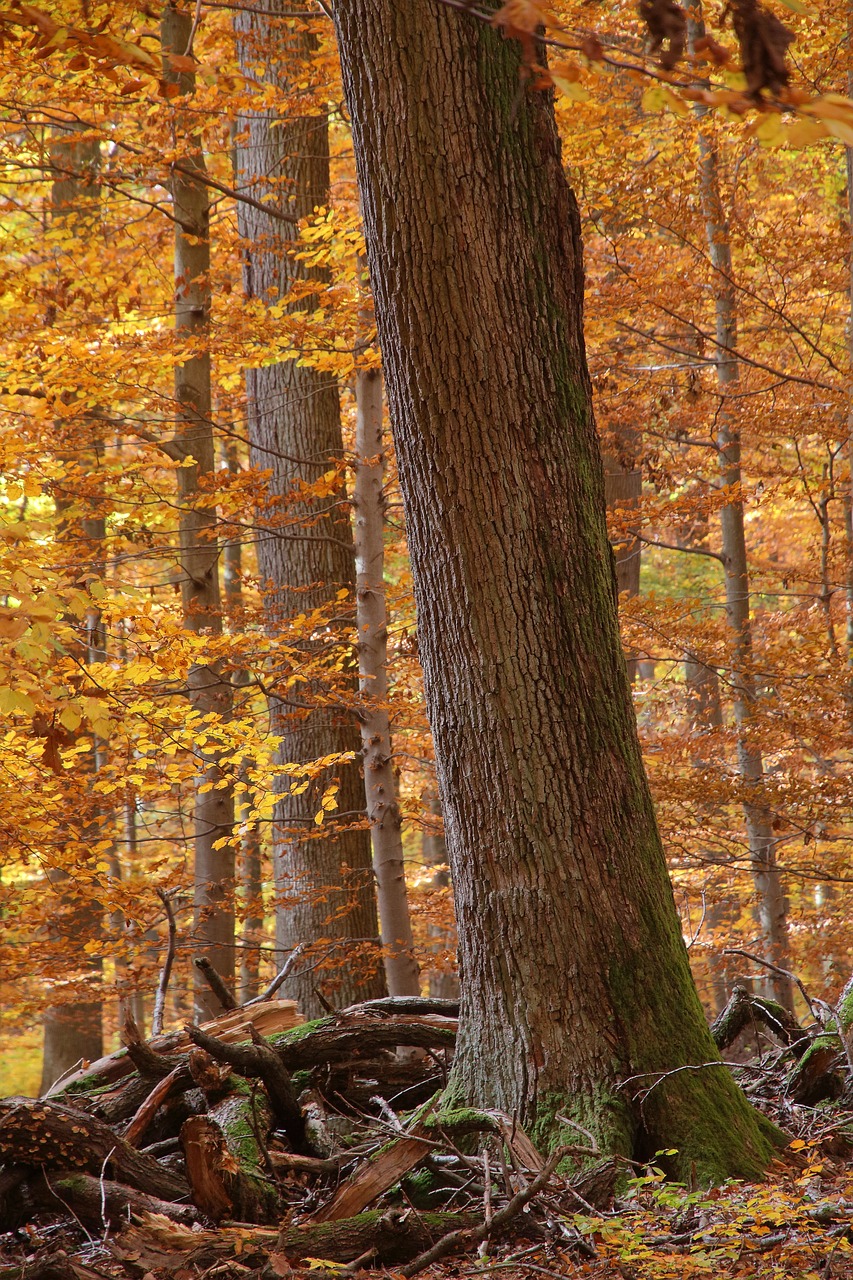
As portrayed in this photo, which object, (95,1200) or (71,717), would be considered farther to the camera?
(71,717)

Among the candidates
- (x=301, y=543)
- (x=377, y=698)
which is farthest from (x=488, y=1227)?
(x=301, y=543)

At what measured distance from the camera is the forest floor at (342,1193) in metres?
2.78

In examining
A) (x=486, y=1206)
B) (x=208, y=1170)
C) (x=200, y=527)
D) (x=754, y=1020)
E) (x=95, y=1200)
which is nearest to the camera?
(x=486, y=1206)

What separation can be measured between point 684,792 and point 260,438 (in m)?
4.39

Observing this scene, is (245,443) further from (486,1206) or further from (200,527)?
(486,1206)

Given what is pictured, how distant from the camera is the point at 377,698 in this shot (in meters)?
6.73

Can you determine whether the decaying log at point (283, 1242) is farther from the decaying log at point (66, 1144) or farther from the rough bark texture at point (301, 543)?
the rough bark texture at point (301, 543)

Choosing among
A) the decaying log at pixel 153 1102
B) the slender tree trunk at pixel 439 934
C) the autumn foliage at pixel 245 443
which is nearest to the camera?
the decaying log at pixel 153 1102

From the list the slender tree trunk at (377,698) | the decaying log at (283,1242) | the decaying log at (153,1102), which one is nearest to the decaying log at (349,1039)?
the decaying log at (153,1102)

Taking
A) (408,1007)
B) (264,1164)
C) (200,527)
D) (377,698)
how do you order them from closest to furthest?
(264,1164) → (408,1007) → (377,698) → (200,527)

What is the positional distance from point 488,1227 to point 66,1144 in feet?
4.48

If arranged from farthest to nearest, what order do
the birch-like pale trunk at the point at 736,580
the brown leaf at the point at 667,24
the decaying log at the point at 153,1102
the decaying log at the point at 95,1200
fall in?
the birch-like pale trunk at the point at 736,580, the decaying log at the point at 153,1102, the decaying log at the point at 95,1200, the brown leaf at the point at 667,24

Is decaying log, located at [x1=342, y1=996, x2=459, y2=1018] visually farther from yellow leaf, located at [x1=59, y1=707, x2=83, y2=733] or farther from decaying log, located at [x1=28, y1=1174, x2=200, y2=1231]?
yellow leaf, located at [x1=59, y1=707, x2=83, y2=733]

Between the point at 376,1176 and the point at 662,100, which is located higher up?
the point at 662,100
